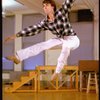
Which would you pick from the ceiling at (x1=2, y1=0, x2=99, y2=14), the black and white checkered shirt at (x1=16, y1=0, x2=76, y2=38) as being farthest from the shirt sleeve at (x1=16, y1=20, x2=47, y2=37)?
the ceiling at (x1=2, y1=0, x2=99, y2=14)

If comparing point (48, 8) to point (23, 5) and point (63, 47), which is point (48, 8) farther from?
point (23, 5)

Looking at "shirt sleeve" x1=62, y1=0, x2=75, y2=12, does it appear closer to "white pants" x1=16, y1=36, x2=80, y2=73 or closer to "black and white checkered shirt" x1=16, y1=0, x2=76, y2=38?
"black and white checkered shirt" x1=16, y1=0, x2=76, y2=38

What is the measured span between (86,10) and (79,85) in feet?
8.47

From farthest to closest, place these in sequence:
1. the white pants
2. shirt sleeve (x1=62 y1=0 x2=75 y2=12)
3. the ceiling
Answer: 1. the ceiling
2. the white pants
3. shirt sleeve (x1=62 y1=0 x2=75 y2=12)

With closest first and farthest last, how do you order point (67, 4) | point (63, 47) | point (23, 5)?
point (67, 4)
point (63, 47)
point (23, 5)

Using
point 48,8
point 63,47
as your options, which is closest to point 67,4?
point 48,8

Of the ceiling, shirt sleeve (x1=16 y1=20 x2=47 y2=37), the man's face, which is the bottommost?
shirt sleeve (x1=16 y1=20 x2=47 y2=37)

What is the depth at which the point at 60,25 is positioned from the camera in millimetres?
3109

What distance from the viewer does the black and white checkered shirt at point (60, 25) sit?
3.04 meters

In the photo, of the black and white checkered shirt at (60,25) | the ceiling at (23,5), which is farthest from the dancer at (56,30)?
the ceiling at (23,5)

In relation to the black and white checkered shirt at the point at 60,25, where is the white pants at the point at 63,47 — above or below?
below

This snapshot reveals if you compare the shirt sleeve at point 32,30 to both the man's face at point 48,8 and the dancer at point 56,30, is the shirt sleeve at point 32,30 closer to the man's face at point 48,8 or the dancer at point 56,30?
the dancer at point 56,30

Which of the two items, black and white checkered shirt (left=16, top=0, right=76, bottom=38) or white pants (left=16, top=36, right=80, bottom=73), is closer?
black and white checkered shirt (left=16, top=0, right=76, bottom=38)

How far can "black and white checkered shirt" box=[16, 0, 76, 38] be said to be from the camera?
9.96ft
